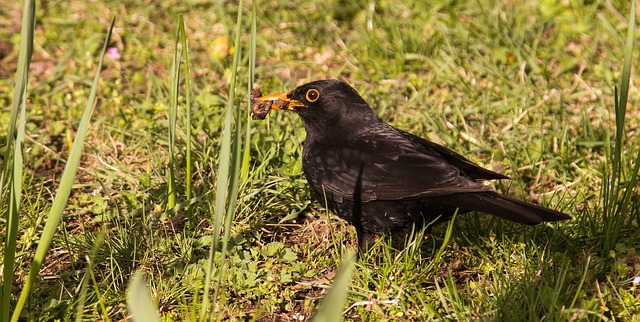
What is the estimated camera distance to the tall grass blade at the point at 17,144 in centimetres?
293

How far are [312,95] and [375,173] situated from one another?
709 millimetres

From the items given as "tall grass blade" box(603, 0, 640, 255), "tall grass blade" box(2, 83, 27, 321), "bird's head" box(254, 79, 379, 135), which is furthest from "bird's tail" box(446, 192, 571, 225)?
"tall grass blade" box(2, 83, 27, 321)

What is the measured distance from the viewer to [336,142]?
454 centimetres

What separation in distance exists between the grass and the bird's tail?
25 centimetres

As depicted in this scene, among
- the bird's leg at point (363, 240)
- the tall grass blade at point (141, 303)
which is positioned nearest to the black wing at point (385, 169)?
the bird's leg at point (363, 240)

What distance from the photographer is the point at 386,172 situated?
165 inches

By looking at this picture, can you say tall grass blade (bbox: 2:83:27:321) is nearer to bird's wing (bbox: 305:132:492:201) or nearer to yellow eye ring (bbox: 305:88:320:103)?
bird's wing (bbox: 305:132:492:201)

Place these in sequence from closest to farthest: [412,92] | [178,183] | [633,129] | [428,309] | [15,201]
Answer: [15,201] < [428,309] < [178,183] < [633,129] < [412,92]

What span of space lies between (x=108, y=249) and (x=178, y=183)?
81 centimetres

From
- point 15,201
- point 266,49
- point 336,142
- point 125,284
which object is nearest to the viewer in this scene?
point 15,201

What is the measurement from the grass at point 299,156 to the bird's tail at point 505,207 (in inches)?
9.9

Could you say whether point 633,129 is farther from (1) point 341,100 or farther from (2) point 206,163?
(2) point 206,163

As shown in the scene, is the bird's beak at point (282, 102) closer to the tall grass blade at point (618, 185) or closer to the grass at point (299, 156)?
the grass at point (299, 156)

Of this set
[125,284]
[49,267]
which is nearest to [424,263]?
[125,284]
